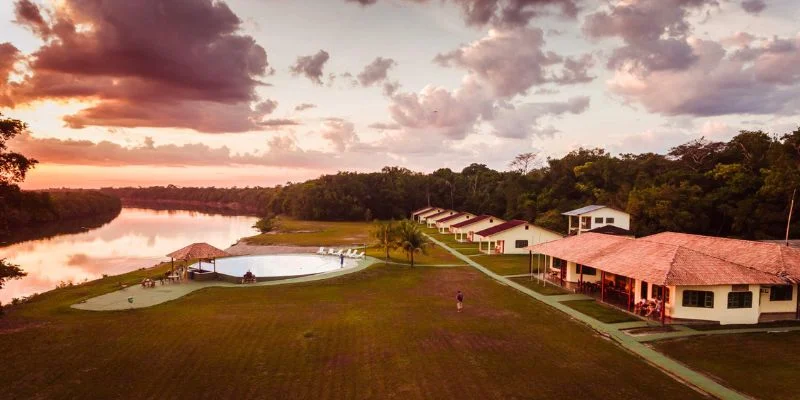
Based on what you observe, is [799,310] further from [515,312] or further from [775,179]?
[775,179]

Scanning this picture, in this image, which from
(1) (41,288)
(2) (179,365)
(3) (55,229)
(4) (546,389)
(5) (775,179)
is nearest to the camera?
(4) (546,389)

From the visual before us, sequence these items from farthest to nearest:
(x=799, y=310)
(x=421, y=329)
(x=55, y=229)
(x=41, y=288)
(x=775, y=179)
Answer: (x=55, y=229)
(x=775, y=179)
(x=41, y=288)
(x=799, y=310)
(x=421, y=329)

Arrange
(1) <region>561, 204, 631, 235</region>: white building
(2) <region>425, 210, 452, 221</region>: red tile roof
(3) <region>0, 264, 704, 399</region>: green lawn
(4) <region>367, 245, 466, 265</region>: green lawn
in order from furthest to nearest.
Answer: (2) <region>425, 210, 452, 221</region>: red tile roof, (1) <region>561, 204, 631, 235</region>: white building, (4) <region>367, 245, 466, 265</region>: green lawn, (3) <region>0, 264, 704, 399</region>: green lawn

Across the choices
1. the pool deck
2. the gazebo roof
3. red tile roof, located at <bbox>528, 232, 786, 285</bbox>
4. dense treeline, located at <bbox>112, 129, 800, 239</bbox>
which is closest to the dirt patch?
the pool deck

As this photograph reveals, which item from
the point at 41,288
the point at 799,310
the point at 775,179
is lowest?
the point at 41,288

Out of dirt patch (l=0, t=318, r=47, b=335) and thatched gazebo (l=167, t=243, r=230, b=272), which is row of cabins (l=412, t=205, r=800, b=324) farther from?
dirt patch (l=0, t=318, r=47, b=335)

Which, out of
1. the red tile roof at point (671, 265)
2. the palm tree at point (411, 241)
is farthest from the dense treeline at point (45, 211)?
the red tile roof at point (671, 265)

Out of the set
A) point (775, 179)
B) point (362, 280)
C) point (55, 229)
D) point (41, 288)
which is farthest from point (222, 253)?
point (55, 229)
